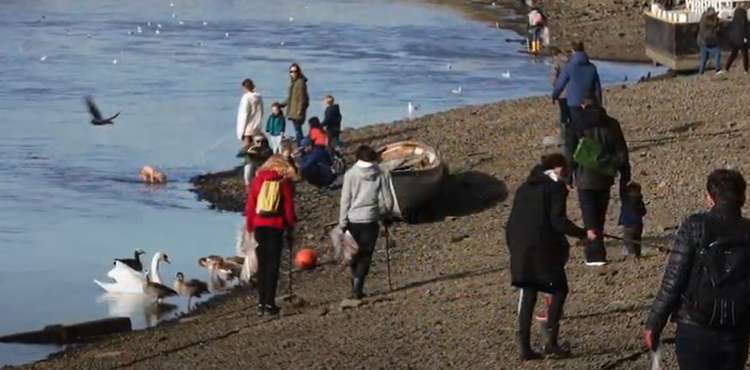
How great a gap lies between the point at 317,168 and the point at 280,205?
9.41 meters

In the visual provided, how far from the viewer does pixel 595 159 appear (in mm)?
13188

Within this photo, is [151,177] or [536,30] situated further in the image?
[536,30]

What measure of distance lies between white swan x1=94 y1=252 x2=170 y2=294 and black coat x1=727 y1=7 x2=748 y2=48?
1469cm

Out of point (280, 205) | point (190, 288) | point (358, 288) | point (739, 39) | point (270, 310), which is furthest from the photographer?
point (739, 39)

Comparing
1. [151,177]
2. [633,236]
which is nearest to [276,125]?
[151,177]

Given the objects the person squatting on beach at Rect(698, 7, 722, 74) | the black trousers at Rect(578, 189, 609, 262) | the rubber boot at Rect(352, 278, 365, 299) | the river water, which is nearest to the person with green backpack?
the black trousers at Rect(578, 189, 609, 262)

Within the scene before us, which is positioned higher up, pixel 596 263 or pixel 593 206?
pixel 593 206

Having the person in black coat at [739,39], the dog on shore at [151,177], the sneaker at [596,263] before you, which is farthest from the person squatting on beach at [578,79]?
the person in black coat at [739,39]

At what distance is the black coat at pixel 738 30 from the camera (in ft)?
97.9

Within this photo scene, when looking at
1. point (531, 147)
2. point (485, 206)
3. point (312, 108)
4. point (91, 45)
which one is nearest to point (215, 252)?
point (485, 206)

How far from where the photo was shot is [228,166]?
28.0 m

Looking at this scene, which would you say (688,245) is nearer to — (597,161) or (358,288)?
(597,161)

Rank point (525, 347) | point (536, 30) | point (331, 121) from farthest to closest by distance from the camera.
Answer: point (536, 30) < point (331, 121) < point (525, 347)

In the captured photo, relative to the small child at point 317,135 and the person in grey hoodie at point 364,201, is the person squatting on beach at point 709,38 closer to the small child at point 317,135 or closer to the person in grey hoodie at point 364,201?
the small child at point 317,135
